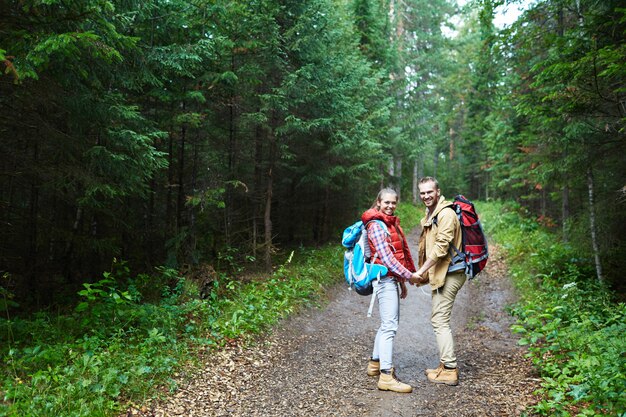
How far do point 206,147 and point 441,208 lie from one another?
7.27m

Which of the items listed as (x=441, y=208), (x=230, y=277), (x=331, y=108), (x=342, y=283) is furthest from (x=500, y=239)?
(x=441, y=208)

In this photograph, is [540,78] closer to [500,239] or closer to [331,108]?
[331,108]

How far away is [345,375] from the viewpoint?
214 inches

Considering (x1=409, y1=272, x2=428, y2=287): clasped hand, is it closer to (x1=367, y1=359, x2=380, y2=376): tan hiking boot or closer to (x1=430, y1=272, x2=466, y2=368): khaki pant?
(x1=430, y1=272, x2=466, y2=368): khaki pant

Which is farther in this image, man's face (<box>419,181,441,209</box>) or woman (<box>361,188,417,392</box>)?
man's face (<box>419,181,441,209</box>)

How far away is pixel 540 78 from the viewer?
7203 mm

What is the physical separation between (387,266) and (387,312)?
592 mm

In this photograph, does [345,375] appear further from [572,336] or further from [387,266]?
[572,336]

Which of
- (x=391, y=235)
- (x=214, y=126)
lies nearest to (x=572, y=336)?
(x=391, y=235)

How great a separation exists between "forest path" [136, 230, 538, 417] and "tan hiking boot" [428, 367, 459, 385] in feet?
0.24

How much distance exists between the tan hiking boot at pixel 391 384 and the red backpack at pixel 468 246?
1477 millimetres

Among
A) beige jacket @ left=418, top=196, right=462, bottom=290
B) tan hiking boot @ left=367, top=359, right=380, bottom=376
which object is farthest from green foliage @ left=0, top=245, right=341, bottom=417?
beige jacket @ left=418, top=196, right=462, bottom=290

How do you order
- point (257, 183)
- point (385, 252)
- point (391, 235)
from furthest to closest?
point (257, 183) < point (391, 235) < point (385, 252)

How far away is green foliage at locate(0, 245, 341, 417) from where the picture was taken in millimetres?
4113
